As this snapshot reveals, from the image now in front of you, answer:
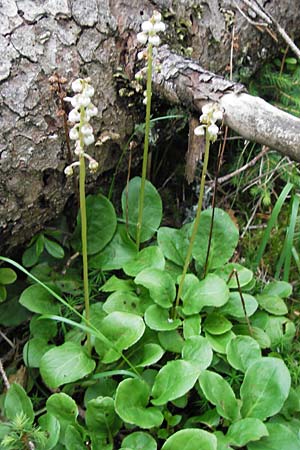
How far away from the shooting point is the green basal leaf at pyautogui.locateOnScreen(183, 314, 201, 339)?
1731 millimetres

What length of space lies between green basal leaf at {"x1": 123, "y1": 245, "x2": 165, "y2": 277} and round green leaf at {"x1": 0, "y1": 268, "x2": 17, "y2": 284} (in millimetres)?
371

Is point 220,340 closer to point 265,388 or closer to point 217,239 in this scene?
point 265,388

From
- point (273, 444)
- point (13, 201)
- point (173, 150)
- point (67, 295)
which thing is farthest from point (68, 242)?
point (273, 444)

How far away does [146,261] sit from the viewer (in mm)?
1900

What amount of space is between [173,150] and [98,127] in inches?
22.2

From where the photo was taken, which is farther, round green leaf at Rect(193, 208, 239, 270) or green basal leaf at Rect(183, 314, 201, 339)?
round green leaf at Rect(193, 208, 239, 270)

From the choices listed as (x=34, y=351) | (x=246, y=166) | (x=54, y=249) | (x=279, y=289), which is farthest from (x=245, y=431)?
(x=246, y=166)

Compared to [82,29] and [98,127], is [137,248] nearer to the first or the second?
[98,127]

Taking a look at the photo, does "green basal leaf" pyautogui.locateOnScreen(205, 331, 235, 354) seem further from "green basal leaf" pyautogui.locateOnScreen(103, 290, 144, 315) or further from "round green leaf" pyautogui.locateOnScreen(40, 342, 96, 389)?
"round green leaf" pyautogui.locateOnScreen(40, 342, 96, 389)

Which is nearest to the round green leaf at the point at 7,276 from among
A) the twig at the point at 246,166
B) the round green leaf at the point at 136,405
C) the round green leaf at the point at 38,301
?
the round green leaf at the point at 38,301

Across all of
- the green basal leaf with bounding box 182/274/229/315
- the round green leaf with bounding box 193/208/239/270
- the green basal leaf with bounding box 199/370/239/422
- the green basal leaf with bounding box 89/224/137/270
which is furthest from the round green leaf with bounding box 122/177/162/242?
the green basal leaf with bounding box 199/370/239/422

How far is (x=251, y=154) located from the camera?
7.89 feet

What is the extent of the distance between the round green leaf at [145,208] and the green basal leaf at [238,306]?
38cm

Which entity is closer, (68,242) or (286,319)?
(286,319)
